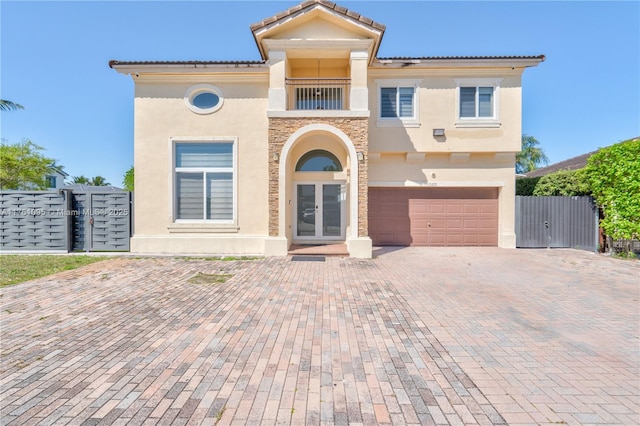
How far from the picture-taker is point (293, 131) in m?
9.95

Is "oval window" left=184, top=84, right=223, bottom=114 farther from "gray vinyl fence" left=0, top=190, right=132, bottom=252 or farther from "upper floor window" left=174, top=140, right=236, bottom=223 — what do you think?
"gray vinyl fence" left=0, top=190, right=132, bottom=252

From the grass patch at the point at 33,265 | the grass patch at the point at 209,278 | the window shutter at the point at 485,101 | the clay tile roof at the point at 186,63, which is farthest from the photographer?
the window shutter at the point at 485,101

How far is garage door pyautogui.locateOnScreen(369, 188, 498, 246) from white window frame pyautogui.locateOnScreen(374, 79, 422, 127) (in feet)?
8.96

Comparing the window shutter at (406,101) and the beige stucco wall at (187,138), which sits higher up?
the window shutter at (406,101)

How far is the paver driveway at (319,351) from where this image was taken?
258 cm

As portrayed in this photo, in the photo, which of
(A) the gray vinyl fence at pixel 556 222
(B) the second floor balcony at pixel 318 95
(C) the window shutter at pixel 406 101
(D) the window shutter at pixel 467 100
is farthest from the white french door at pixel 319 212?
(A) the gray vinyl fence at pixel 556 222

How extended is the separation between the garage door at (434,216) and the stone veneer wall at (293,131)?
96.6 inches

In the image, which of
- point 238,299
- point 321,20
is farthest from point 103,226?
point 321,20

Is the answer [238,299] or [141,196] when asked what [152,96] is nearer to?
[141,196]

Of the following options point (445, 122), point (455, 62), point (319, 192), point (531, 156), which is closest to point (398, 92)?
point (445, 122)

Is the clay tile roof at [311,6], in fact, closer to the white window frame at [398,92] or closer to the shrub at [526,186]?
the white window frame at [398,92]

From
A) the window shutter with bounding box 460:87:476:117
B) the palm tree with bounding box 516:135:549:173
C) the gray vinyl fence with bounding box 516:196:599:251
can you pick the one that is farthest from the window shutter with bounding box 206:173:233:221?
the palm tree with bounding box 516:135:549:173

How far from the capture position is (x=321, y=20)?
33.4 feet

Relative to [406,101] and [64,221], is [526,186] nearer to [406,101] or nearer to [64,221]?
[406,101]
